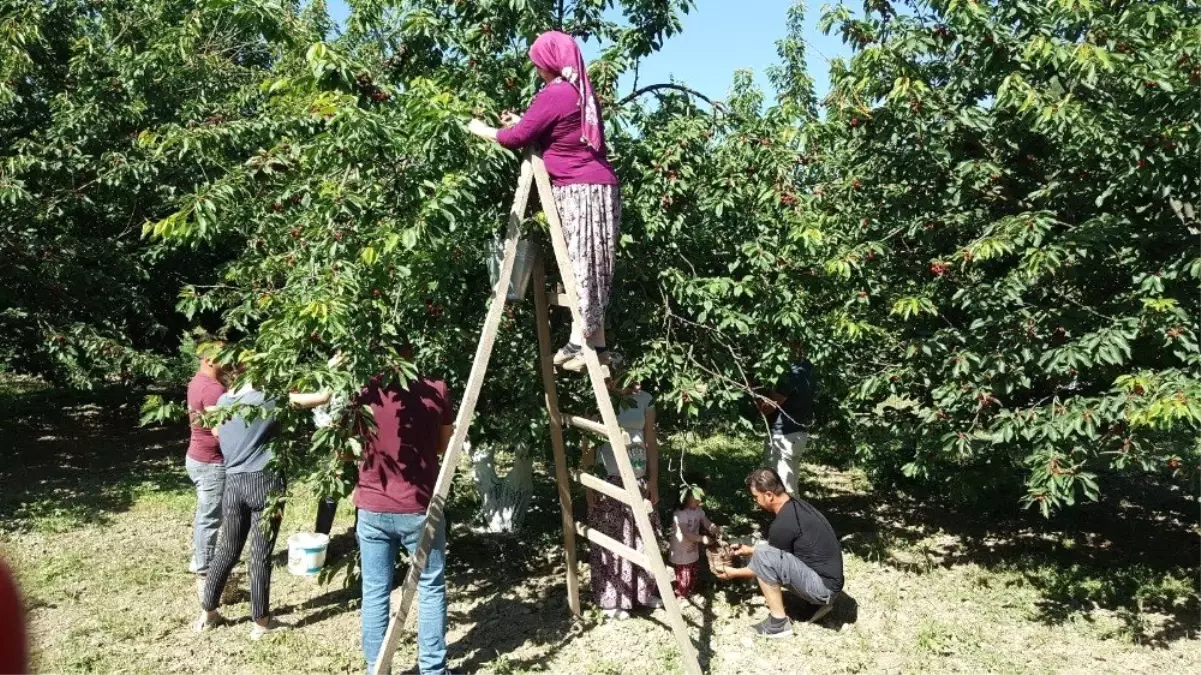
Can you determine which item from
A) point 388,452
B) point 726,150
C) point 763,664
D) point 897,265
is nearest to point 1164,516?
point 897,265

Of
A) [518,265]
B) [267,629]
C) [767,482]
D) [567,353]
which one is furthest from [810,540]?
[267,629]

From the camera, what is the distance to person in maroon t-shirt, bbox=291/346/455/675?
14.2 ft

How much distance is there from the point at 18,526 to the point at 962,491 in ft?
25.2

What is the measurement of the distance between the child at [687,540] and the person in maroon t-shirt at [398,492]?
1820 mm

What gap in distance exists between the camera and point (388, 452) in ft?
14.2

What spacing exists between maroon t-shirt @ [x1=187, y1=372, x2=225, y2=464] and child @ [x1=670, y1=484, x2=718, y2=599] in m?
2.88

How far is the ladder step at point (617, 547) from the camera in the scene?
4.61 meters

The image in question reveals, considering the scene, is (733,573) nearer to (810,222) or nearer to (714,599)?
(714,599)

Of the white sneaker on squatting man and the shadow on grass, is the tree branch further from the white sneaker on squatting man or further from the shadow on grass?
the shadow on grass

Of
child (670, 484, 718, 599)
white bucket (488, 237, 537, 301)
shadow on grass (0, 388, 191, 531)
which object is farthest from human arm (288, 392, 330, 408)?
shadow on grass (0, 388, 191, 531)

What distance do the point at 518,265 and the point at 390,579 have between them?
5.45 feet

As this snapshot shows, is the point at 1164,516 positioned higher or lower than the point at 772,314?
lower

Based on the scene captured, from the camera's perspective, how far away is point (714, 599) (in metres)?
6.02

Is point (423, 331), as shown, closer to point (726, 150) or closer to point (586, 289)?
point (586, 289)
